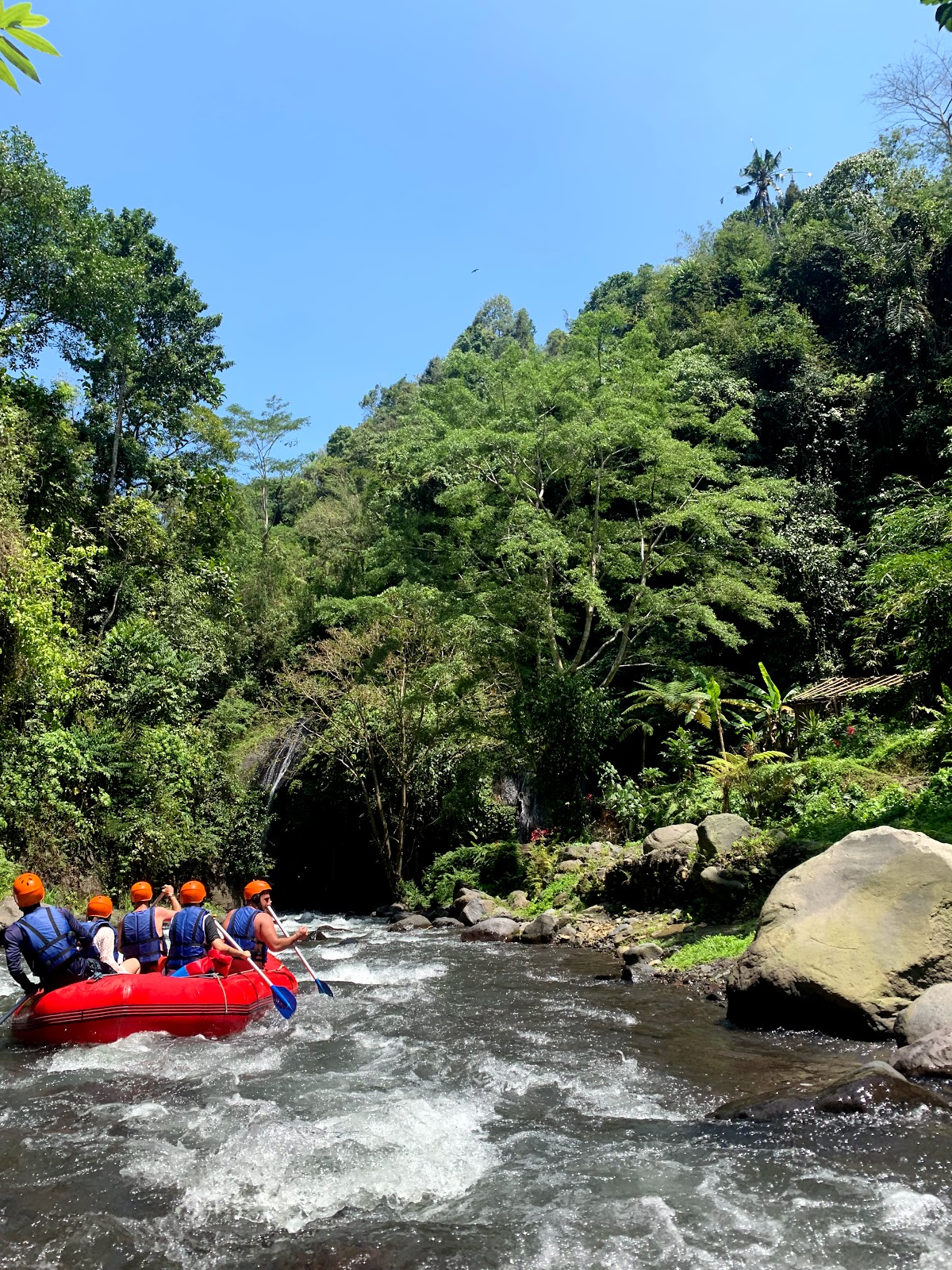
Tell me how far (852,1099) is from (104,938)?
6.51 meters

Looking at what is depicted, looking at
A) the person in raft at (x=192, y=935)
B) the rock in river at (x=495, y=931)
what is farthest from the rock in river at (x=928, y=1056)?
the rock in river at (x=495, y=931)

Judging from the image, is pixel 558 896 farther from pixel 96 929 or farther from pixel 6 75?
pixel 6 75

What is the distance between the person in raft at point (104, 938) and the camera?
26.8 feet

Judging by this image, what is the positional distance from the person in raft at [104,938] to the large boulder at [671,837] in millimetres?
6972

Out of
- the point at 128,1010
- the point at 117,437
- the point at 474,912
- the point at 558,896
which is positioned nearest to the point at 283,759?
the point at 474,912

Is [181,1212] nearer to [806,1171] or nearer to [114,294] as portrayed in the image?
[806,1171]

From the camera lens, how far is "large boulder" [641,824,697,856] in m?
12.0

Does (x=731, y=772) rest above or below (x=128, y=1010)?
above

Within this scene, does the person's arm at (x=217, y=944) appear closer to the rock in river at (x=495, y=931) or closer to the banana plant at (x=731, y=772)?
the rock in river at (x=495, y=931)

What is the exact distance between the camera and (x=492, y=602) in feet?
57.3

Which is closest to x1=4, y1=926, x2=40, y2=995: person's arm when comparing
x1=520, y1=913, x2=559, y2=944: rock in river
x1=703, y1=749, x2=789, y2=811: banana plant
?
x1=520, y1=913, x2=559, y2=944: rock in river

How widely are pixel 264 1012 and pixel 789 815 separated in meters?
7.00

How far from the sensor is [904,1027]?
5.73m

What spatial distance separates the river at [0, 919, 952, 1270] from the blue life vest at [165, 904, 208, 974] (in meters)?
1.14
